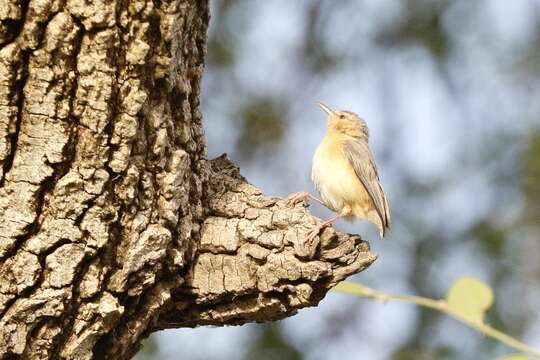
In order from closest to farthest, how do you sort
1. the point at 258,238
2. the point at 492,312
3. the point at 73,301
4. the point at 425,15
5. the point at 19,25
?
the point at 19,25 < the point at 73,301 < the point at 258,238 < the point at 492,312 < the point at 425,15

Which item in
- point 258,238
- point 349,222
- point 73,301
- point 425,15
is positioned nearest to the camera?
point 73,301

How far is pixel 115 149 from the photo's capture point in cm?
287

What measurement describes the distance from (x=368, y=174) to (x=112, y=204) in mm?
3069

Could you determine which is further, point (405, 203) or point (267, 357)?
point (405, 203)

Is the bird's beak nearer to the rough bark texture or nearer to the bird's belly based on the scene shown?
the bird's belly

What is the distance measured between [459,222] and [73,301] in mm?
8922

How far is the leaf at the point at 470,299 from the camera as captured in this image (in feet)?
9.01

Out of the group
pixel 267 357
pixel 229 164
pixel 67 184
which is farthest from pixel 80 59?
pixel 267 357

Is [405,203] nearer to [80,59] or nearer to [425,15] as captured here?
[425,15]

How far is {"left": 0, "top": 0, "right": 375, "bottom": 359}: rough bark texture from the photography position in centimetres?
275

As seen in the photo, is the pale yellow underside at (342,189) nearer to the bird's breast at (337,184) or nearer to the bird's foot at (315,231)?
A: the bird's breast at (337,184)

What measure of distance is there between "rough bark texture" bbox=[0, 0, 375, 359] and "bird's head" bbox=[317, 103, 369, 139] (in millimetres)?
3495

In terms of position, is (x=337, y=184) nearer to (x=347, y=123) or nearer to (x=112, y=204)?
(x=347, y=123)

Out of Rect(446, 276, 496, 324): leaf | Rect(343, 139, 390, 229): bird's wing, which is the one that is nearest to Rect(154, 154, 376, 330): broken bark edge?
Rect(446, 276, 496, 324): leaf
